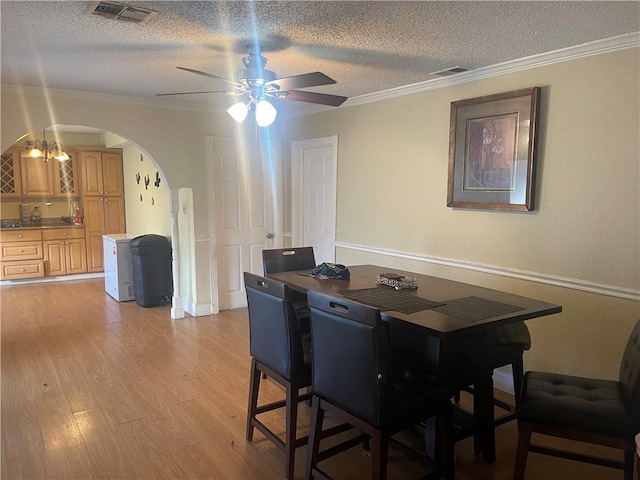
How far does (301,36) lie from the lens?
8.93 feet

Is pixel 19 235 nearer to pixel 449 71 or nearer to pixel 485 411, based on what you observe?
pixel 449 71

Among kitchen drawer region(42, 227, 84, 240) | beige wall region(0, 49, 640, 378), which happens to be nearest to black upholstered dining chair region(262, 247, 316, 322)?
beige wall region(0, 49, 640, 378)

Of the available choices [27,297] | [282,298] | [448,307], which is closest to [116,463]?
[282,298]

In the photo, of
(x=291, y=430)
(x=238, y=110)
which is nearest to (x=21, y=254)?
(x=238, y=110)

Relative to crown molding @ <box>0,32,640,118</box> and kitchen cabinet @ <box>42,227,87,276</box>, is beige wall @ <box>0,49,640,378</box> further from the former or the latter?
kitchen cabinet @ <box>42,227,87,276</box>

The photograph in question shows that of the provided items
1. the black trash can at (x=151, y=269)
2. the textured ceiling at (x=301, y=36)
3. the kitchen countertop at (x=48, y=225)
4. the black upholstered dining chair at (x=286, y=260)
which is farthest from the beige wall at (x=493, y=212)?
the kitchen countertop at (x=48, y=225)

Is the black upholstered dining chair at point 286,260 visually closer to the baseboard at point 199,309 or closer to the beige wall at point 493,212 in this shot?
the beige wall at point 493,212

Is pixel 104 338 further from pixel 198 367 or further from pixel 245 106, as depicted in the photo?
pixel 245 106

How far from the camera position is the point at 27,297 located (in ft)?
20.5

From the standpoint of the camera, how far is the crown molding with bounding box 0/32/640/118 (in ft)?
9.07

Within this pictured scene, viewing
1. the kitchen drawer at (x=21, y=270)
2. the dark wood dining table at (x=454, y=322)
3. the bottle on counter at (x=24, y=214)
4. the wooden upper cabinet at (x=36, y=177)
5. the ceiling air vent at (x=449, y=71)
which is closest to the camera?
the dark wood dining table at (x=454, y=322)

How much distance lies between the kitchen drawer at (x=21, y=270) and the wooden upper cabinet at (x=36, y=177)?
1.06 m

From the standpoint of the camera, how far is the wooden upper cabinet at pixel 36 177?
7.03 meters

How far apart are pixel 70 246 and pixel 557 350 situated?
698 centimetres
